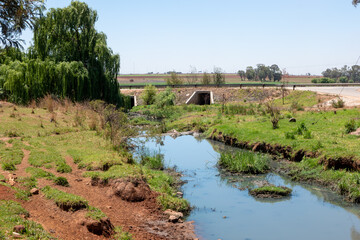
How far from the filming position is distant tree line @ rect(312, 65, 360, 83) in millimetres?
100812

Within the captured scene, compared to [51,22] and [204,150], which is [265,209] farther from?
[51,22]

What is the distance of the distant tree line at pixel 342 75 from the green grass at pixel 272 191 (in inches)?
3620

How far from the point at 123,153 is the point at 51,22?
22.6m


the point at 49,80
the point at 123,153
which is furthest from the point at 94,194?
the point at 49,80

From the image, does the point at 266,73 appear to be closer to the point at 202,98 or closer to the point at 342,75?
the point at 342,75

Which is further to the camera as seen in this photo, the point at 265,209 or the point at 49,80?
the point at 49,80

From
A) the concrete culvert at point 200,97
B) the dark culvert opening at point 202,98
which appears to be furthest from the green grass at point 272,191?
the dark culvert opening at point 202,98

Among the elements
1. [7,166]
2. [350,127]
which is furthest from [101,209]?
[350,127]

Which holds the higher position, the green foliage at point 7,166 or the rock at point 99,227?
the green foliage at point 7,166

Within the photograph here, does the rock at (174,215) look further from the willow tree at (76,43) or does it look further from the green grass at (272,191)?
the willow tree at (76,43)

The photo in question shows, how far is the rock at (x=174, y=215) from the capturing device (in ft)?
33.1

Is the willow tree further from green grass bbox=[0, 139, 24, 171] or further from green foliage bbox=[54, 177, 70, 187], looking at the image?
green foliage bbox=[54, 177, 70, 187]

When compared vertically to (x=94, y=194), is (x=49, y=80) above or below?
above

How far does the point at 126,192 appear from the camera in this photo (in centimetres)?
1091
